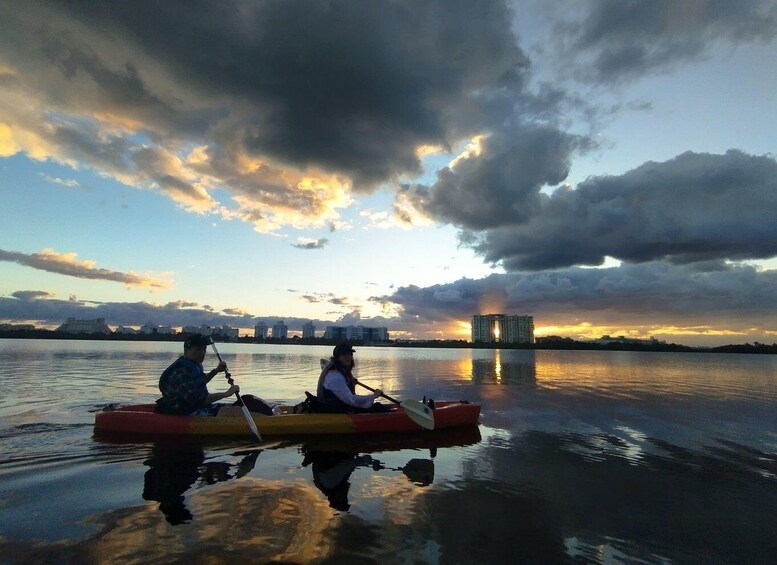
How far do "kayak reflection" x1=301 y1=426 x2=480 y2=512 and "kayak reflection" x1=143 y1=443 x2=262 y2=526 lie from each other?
1403 millimetres

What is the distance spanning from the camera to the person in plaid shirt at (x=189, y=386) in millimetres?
10305

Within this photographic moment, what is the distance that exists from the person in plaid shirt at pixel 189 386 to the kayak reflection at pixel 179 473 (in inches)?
43.3

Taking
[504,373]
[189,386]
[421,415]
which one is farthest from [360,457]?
[504,373]

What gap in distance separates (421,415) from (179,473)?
5.97 m

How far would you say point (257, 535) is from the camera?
17.3 ft

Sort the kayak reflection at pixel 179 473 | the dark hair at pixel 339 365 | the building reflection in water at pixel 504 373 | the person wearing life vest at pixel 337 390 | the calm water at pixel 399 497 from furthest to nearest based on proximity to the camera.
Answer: the building reflection in water at pixel 504 373 < the person wearing life vest at pixel 337 390 < the dark hair at pixel 339 365 < the kayak reflection at pixel 179 473 < the calm water at pixel 399 497

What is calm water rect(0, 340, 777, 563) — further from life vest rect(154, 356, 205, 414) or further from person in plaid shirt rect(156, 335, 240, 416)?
person in plaid shirt rect(156, 335, 240, 416)

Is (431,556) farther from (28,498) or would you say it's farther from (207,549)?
(28,498)

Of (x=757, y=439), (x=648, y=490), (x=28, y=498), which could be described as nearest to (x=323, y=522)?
(x=28, y=498)

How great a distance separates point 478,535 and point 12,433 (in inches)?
456

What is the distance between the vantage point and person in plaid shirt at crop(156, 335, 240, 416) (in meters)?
10.3

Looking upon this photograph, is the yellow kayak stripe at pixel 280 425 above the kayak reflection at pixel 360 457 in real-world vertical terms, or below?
above

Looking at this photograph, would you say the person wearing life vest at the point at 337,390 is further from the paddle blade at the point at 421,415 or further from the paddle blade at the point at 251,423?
the paddle blade at the point at 251,423

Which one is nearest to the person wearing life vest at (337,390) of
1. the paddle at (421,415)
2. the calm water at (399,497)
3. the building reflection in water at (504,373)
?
the calm water at (399,497)
